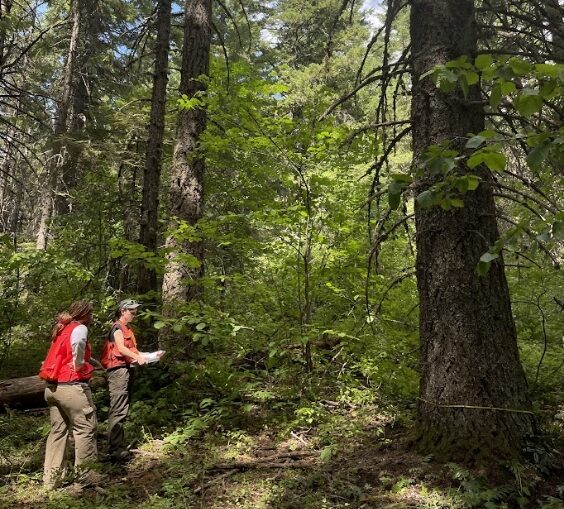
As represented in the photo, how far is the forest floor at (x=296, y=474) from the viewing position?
3408mm

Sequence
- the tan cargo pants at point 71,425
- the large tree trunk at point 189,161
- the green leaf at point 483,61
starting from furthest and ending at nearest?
1. the large tree trunk at point 189,161
2. the tan cargo pants at point 71,425
3. the green leaf at point 483,61

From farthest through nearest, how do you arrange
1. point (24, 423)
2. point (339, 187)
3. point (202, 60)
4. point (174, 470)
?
point (202, 60) → point (339, 187) → point (24, 423) → point (174, 470)

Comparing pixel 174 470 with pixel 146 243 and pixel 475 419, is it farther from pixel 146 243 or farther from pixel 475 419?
pixel 146 243

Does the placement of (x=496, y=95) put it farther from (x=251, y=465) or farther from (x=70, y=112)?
(x=70, y=112)

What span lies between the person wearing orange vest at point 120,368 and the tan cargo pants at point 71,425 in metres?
0.25

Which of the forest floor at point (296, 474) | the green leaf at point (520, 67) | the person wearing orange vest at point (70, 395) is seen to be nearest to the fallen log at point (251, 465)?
the forest floor at point (296, 474)

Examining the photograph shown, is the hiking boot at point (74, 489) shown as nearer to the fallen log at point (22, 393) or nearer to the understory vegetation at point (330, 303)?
the understory vegetation at point (330, 303)

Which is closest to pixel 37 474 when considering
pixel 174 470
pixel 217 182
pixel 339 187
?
pixel 174 470

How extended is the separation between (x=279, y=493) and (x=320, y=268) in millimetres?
2993

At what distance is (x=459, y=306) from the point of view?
381 centimetres

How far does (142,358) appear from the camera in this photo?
5.25 m

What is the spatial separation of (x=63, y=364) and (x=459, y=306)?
13.0 ft

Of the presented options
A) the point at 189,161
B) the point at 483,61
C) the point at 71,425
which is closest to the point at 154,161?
the point at 189,161

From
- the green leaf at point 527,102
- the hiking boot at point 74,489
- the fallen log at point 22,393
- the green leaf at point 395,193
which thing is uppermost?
the green leaf at point 527,102
